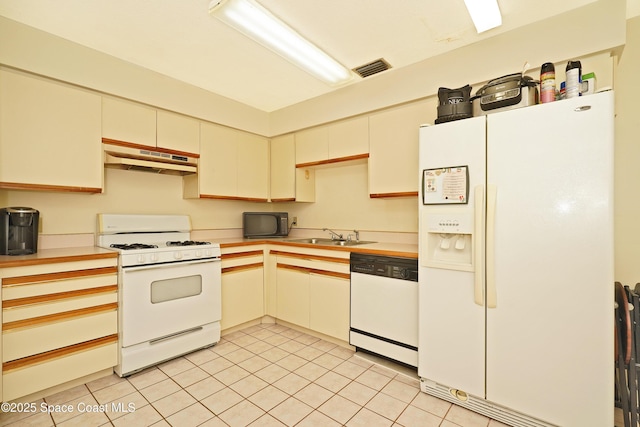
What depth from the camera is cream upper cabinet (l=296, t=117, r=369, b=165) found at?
3043mm

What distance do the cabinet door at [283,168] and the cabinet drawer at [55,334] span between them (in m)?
2.12

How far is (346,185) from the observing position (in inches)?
139

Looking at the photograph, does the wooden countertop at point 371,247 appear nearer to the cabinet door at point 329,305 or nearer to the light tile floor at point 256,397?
the cabinet door at point 329,305

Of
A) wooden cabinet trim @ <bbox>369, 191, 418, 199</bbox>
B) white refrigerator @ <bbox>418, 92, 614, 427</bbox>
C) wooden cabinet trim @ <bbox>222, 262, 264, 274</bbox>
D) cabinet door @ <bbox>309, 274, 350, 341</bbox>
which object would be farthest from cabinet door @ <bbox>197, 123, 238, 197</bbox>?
white refrigerator @ <bbox>418, 92, 614, 427</bbox>

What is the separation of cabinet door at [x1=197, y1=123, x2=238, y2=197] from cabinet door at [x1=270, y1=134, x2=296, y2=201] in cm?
53

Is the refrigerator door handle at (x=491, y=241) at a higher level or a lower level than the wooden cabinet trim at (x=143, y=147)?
lower

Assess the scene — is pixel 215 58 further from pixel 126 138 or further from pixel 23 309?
pixel 23 309

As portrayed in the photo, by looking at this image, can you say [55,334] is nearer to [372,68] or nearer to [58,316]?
[58,316]

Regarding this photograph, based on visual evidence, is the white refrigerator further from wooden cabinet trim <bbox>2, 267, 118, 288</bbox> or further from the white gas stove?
wooden cabinet trim <bbox>2, 267, 118, 288</bbox>

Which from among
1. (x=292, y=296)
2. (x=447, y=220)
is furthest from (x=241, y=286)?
(x=447, y=220)

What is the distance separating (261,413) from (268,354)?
794mm

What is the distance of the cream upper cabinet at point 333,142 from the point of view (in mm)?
3043

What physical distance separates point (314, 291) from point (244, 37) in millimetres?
2285

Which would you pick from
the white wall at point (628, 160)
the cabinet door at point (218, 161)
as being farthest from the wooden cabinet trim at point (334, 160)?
the white wall at point (628, 160)
